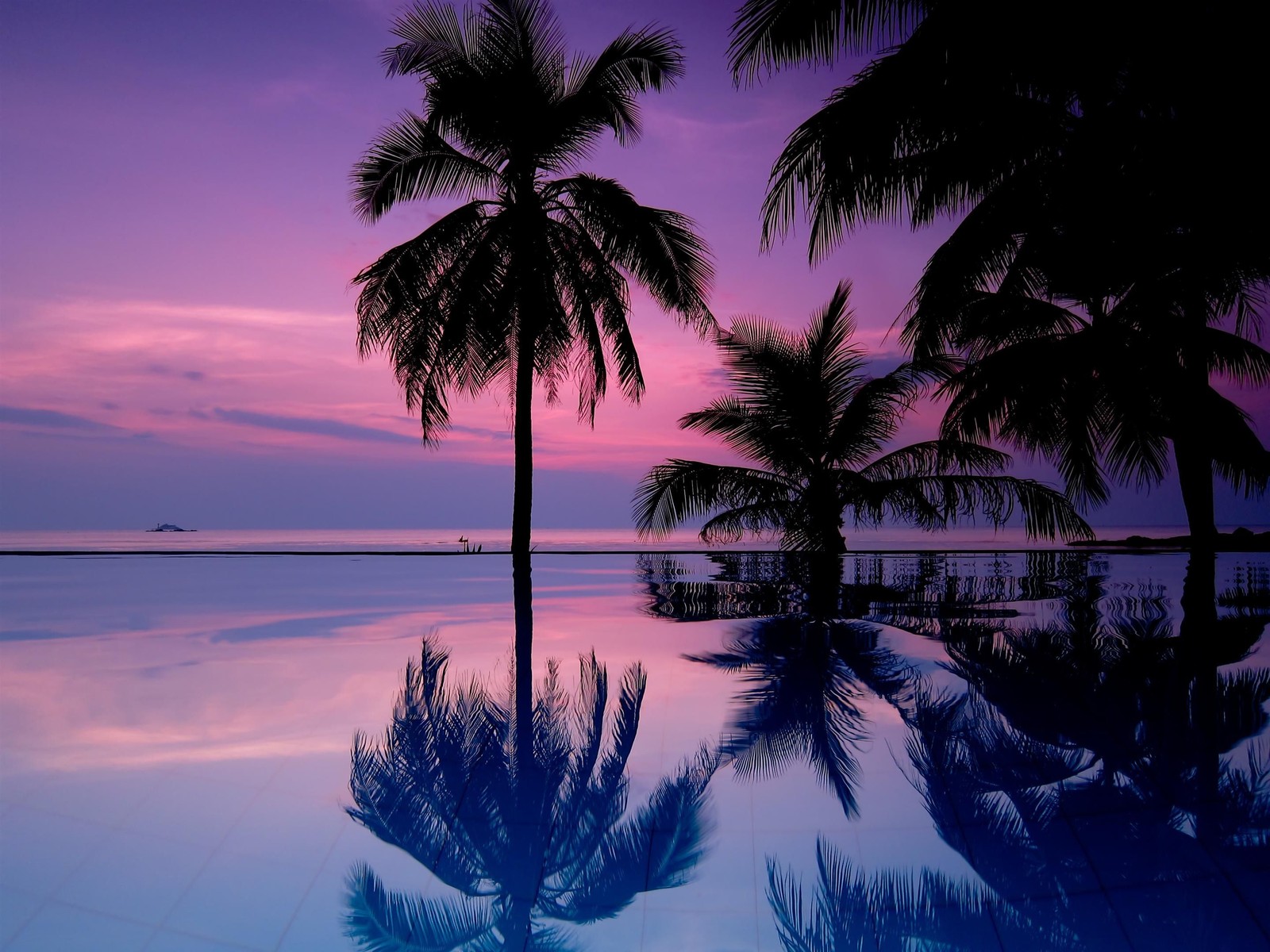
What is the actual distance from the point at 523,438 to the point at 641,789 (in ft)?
26.5

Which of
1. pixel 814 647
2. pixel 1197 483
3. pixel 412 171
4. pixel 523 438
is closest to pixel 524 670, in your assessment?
pixel 814 647

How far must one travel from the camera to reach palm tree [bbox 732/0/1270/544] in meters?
4.34

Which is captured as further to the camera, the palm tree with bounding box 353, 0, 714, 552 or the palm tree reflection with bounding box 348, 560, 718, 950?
the palm tree with bounding box 353, 0, 714, 552

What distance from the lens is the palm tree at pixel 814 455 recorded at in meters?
10.5

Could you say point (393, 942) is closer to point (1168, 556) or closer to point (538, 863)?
point (538, 863)

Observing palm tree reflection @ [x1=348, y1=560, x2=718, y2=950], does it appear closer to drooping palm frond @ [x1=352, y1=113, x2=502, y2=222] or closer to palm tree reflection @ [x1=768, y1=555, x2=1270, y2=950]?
palm tree reflection @ [x1=768, y1=555, x2=1270, y2=950]

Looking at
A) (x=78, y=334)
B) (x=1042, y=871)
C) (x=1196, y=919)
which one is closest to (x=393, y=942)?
(x=1042, y=871)

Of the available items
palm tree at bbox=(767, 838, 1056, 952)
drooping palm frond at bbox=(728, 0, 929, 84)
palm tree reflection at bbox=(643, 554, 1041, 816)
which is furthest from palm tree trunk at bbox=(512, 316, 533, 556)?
palm tree at bbox=(767, 838, 1056, 952)

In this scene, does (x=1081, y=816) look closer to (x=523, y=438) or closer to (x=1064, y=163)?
(x=1064, y=163)

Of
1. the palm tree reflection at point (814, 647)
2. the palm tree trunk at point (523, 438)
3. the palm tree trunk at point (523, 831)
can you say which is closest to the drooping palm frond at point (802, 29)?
the palm tree reflection at point (814, 647)

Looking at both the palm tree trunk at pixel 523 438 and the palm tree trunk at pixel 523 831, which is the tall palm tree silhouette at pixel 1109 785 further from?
the palm tree trunk at pixel 523 438

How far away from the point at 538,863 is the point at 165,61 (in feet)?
37.1

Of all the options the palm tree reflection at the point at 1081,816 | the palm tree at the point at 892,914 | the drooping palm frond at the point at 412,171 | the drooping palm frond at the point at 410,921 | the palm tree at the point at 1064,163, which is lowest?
the drooping palm frond at the point at 410,921

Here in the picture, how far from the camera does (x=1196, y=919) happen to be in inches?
63.4
